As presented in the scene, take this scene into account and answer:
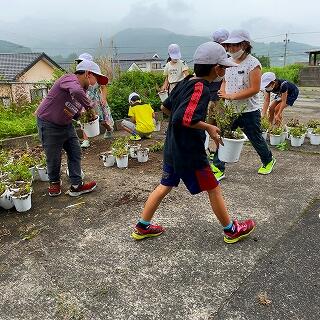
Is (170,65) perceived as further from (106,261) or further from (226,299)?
(226,299)

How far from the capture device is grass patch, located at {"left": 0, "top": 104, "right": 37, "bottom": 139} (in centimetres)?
696

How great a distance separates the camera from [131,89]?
9.41 m

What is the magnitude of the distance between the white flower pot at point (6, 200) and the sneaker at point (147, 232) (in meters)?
1.57

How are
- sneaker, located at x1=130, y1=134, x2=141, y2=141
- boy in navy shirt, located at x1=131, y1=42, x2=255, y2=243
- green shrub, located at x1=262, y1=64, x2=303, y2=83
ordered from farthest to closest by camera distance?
green shrub, located at x1=262, y1=64, x2=303, y2=83 → sneaker, located at x1=130, y1=134, x2=141, y2=141 → boy in navy shirt, located at x1=131, y1=42, x2=255, y2=243

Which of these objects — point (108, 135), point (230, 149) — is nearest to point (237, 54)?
point (230, 149)

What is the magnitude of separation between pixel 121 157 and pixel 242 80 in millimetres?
2116

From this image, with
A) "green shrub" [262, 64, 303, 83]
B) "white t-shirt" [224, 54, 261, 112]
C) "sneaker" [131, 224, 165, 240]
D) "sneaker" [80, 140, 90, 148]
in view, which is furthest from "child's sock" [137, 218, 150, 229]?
"green shrub" [262, 64, 303, 83]

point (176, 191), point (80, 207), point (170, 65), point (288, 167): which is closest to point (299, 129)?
point (288, 167)

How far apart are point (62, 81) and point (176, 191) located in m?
1.88

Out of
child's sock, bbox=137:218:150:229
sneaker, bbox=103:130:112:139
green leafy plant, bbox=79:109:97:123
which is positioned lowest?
sneaker, bbox=103:130:112:139

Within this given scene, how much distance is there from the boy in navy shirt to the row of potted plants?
1.56 metres

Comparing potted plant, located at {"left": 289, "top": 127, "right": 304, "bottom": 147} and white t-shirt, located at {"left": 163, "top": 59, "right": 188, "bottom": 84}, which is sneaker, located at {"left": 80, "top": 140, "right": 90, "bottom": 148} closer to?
white t-shirt, located at {"left": 163, "top": 59, "right": 188, "bottom": 84}

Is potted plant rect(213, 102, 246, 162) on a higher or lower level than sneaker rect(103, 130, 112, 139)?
higher

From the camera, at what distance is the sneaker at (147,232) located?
3.29 meters
